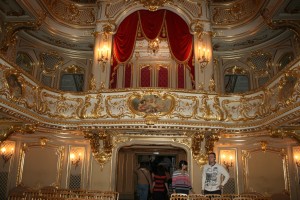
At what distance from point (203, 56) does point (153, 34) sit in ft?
7.26

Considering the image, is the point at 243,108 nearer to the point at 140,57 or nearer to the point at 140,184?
the point at 140,184

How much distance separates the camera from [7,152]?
34.3 feet

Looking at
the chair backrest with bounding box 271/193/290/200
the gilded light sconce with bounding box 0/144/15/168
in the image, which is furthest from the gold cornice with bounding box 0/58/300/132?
the chair backrest with bounding box 271/193/290/200

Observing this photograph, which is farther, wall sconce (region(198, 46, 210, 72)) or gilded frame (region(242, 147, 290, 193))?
wall sconce (region(198, 46, 210, 72))

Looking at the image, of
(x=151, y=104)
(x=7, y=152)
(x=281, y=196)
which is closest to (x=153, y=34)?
(x=151, y=104)

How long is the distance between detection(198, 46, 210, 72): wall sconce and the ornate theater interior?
1.6 inches

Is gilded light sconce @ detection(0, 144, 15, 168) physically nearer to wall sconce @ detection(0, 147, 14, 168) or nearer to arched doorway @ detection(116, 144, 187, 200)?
wall sconce @ detection(0, 147, 14, 168)

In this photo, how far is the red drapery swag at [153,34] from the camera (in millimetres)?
11352

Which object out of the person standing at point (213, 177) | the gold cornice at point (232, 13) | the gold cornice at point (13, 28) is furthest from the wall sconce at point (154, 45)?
the person standing at point (213, 177)

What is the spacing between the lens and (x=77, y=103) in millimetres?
10508

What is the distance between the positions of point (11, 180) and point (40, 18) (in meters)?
6.25

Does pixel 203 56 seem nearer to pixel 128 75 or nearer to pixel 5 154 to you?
pixel 128 75

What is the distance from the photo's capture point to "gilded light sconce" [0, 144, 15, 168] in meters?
10.4

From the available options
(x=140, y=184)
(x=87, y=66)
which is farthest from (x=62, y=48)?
(x=140, y=184)
